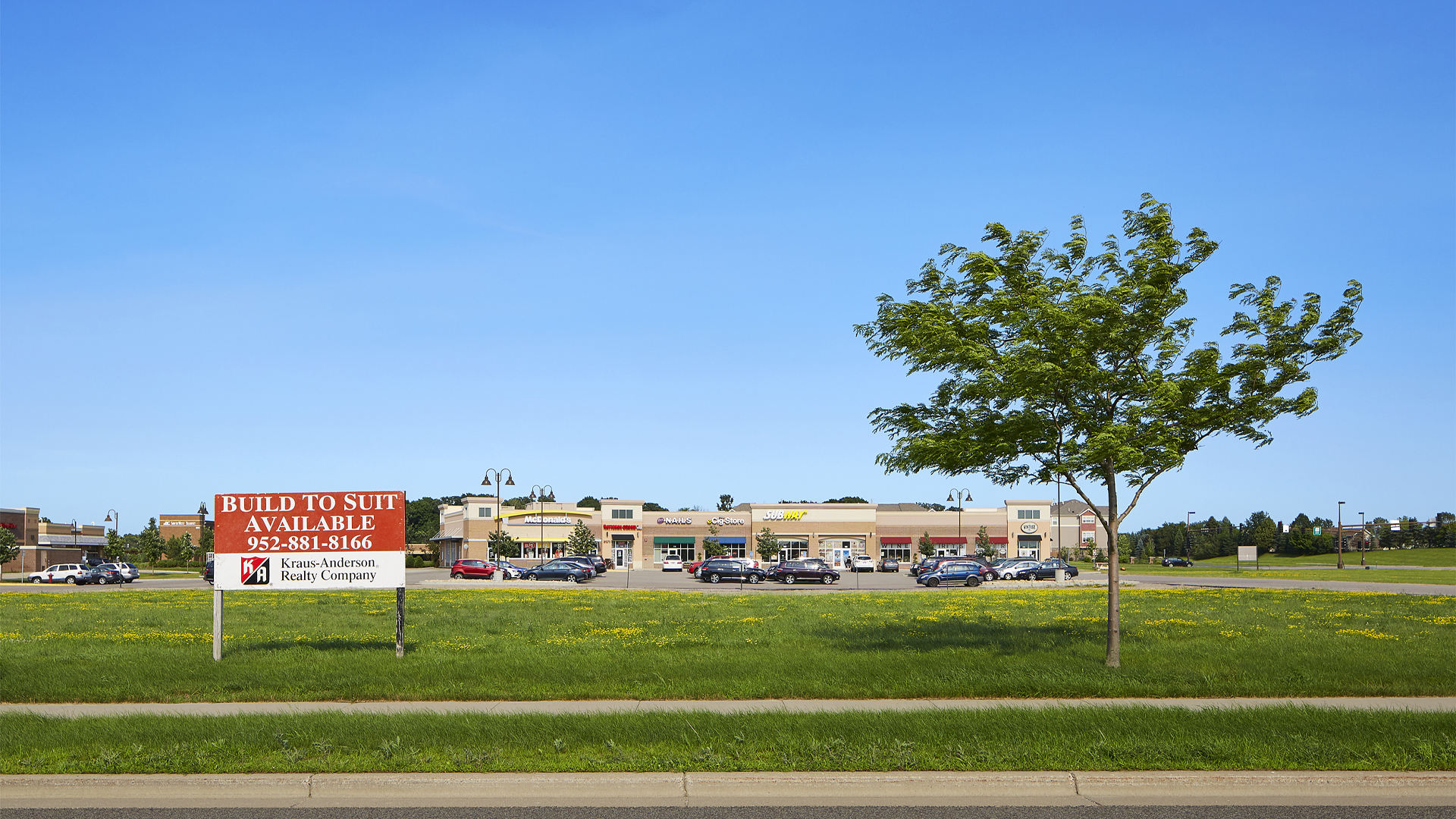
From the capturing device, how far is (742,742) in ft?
32.0

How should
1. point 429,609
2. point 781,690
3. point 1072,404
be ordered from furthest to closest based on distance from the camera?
point 429,609 → point 1072,404 → point 781,690

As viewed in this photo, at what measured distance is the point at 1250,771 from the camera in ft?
29.1

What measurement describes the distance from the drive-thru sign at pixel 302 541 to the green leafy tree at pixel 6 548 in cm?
6626

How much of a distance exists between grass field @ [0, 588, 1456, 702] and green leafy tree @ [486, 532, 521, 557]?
54930mm

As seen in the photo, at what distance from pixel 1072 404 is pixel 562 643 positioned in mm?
9995

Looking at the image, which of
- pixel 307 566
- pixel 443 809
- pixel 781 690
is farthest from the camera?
pixel 307 566

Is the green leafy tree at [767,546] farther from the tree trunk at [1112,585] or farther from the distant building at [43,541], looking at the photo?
the tree trunk at [1112,585]

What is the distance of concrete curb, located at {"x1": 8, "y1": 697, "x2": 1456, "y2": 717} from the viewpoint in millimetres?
11719

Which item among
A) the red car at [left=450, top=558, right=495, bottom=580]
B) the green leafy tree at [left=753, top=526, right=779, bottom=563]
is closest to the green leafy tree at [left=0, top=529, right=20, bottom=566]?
the red car at [left=450, top=558, right=495, bottom=580]

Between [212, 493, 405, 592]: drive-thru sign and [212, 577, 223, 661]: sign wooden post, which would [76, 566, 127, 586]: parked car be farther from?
[212, 577, 223, 661]: sign wooden post

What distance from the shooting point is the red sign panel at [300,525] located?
58.2 feet

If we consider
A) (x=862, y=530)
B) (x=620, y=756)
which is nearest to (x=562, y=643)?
(x=620, y=756)

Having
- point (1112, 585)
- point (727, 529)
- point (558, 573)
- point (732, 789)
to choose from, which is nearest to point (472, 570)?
point (558, 573)

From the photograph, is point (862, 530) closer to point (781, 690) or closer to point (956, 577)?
point (956, 577)
